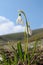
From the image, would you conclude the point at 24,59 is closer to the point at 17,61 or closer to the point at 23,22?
the point at 17,61

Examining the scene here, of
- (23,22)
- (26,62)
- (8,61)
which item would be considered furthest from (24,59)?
(23,22)

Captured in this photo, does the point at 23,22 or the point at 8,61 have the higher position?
the point at 23,22

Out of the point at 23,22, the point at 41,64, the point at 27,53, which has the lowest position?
the point at 41,64

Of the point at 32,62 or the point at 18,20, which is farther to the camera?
the point at 32,62

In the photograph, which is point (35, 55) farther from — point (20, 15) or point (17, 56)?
point (20, 15)

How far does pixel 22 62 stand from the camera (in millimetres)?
2389

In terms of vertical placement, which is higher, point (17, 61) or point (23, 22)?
point (23, 22)

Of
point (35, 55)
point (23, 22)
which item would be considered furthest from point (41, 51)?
point (23, 22)

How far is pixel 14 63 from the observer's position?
2393 mm

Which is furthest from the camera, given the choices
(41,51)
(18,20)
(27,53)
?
(41,51)

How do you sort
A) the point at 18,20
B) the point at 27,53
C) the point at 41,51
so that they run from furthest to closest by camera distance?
1. the point at 41,51
2. the point at 27,53
3. the point at 18,20

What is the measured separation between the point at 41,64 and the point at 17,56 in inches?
12.9

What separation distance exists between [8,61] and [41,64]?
38 centimetres

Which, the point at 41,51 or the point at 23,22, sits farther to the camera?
the point at 41,51
